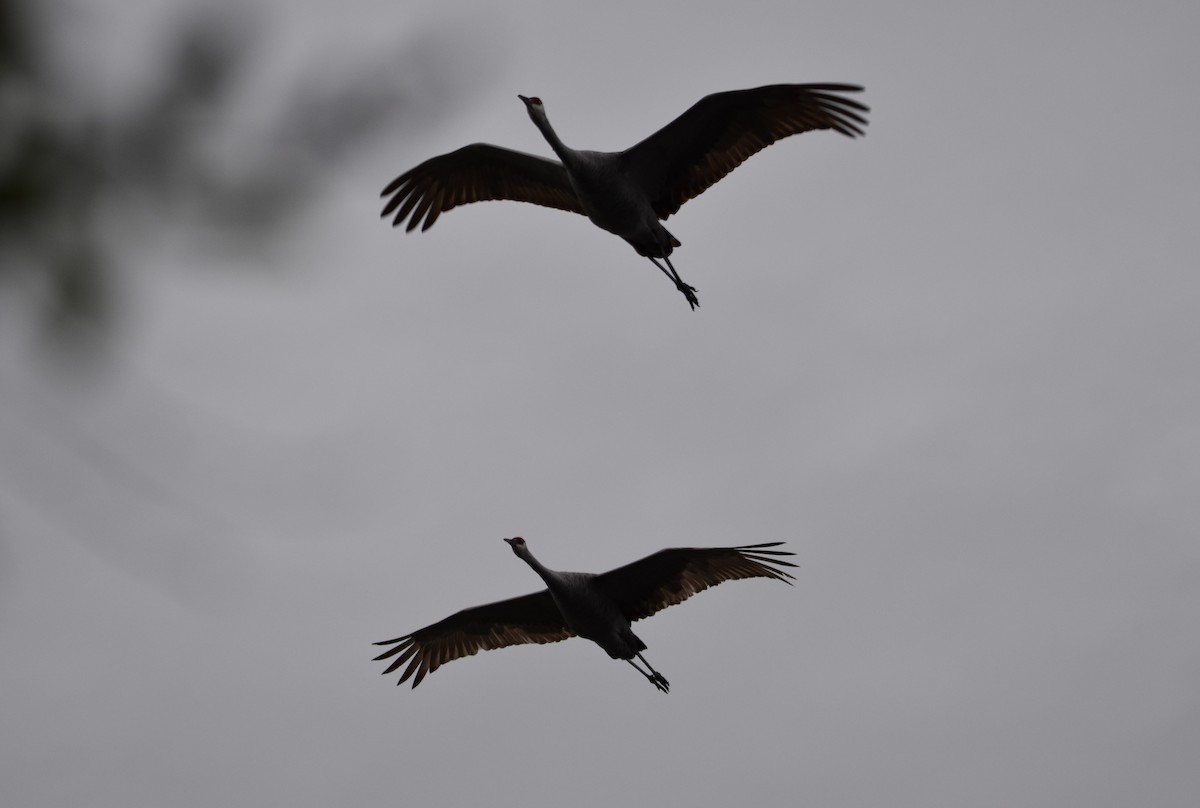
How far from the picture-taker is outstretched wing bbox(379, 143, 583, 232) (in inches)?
688

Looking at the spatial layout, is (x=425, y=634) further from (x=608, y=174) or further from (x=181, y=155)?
(x=181, y=155)

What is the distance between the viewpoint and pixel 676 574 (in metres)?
18.3

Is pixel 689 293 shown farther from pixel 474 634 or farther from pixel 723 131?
pixel 474 634

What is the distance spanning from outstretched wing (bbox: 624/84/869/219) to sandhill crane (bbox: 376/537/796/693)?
4.86m

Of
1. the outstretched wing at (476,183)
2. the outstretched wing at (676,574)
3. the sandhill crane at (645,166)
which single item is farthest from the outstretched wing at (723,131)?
the outstretched wing at (676,574)

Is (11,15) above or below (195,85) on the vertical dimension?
above

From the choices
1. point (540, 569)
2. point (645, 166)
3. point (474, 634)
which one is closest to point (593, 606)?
point (540, 569)

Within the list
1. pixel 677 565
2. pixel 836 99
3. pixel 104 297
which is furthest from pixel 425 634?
pixel 104 297

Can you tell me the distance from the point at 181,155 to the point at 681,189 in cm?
1568

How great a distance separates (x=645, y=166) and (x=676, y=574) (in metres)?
5.72

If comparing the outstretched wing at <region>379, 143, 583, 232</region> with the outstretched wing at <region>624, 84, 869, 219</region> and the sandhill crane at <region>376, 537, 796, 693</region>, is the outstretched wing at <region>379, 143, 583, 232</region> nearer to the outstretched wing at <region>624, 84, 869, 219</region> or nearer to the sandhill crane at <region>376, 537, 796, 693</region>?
the outstretched wing at <region>624, 84, 869, 219</region>

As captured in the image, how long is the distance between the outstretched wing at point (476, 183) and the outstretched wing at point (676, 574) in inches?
202

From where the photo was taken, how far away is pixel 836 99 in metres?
15.0

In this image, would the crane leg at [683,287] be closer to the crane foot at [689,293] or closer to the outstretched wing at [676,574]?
the crane foot at [689,293]
